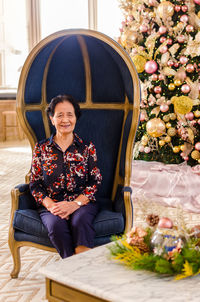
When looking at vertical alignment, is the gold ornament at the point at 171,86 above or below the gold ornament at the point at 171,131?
above

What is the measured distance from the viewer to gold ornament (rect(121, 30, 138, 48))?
5.55 m

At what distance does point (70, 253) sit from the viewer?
2.79 metres

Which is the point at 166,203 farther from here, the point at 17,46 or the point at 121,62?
the point at 17,46

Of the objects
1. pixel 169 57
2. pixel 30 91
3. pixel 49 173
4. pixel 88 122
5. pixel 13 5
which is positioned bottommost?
pixel 49 173

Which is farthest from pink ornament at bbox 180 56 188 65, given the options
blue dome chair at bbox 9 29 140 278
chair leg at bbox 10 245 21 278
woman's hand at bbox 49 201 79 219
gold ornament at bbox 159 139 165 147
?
chair leg at bbox 10 245 21 278

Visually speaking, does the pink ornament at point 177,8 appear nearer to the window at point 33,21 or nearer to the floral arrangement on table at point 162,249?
the floral arrangement on table at point 162,249

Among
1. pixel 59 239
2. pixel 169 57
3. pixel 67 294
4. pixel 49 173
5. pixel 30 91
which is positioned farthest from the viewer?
pixel 169 57

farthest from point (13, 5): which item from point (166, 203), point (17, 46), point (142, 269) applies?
point (142, 269)

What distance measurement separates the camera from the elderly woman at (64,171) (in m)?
3.03

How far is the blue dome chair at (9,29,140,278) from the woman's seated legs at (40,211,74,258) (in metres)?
0.38

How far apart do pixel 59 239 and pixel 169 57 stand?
10.5 feet

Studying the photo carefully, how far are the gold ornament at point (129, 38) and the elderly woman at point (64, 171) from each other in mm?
2687

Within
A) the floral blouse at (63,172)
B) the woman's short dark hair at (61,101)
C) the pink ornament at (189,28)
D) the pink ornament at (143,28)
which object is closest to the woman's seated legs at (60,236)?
the floral blouse at (63,172)

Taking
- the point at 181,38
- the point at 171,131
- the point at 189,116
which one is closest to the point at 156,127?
the point at 171,131
